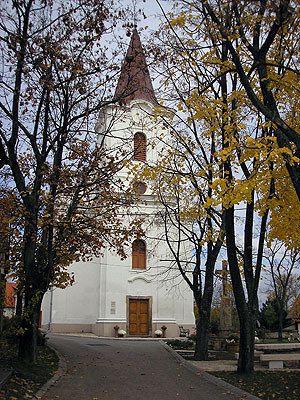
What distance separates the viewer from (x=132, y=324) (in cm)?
3231

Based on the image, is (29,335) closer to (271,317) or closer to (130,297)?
(130,297)

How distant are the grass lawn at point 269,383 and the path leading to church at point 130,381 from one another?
0.55 m

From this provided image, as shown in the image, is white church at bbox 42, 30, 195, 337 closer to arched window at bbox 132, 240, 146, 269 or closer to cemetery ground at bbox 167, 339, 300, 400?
arched window at bbox 132, 240, 146, 269

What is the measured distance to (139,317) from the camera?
3256 centimetres

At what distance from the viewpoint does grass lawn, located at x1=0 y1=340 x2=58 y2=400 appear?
8672 mm

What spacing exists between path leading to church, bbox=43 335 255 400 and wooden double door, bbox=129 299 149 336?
1529 cm

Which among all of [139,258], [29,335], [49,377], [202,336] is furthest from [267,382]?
[139,258]

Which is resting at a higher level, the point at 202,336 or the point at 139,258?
the point at 139,258

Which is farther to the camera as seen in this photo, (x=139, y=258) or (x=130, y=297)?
(x=139, y=258)

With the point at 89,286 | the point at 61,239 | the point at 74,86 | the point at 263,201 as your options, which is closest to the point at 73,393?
the point at 61,239

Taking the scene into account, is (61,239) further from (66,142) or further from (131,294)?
(131,294)

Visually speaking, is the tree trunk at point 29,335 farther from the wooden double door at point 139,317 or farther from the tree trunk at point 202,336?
the wooden double door at point 139,317

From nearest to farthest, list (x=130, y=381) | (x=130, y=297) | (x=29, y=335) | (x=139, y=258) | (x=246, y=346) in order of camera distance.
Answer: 1. (x=130, y=381)
2. (x=29, y=335)
3. (x=246, y=346)
4. (x=130, y=297)
5. (x=139, y=258)

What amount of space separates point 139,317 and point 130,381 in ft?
69.2
